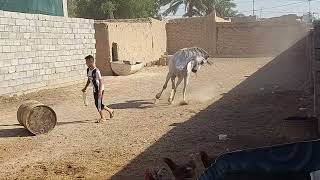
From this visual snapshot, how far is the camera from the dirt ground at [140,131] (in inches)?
285

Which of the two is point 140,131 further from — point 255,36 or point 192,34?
point 192,34

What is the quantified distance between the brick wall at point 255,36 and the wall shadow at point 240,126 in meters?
17.3

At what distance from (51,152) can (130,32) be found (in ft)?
58.7

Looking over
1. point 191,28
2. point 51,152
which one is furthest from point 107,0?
point 51,152

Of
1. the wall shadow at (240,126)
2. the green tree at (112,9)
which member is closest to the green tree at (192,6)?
the green tree at (112,9)

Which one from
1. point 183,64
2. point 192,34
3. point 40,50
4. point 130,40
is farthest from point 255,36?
point 183,64

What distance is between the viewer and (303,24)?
Result: 32.7m

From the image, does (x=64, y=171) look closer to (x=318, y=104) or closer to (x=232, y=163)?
(x=318, y=104)

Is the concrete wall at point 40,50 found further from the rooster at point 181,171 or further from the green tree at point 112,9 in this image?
the green tree at point 112,9

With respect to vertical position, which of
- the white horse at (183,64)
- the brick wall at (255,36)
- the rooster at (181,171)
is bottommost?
the rooster at (181,171)

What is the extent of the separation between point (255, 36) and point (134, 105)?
21.2 m

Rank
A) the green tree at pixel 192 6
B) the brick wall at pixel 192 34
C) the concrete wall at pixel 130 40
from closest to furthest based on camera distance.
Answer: the concrete wall at pixel 130 40 → the brick wall at pixel 192 34 → the green tree at pixel 192 6

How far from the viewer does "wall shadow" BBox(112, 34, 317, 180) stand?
24.0 ft

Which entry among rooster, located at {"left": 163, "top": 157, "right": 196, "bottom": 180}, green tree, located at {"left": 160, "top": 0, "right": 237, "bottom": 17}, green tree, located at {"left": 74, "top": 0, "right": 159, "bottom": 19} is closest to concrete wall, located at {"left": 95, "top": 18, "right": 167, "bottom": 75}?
green tree, located at {"left": 74, "top": 0, "right": 159, "bottom": 19}
